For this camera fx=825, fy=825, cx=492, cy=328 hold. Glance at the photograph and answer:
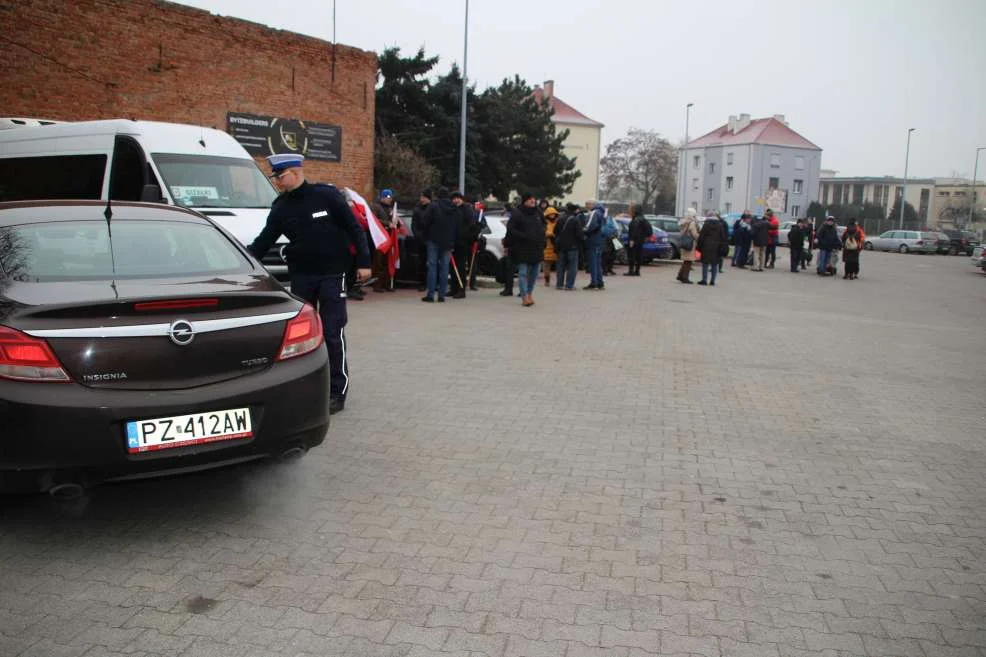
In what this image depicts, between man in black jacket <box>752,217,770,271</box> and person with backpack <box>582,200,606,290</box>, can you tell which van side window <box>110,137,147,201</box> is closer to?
person with backpack <box>582,200,606,290</box>

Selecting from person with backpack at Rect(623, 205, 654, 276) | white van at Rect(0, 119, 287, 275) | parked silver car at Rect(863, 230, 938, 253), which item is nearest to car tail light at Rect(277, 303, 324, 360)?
white van at Rect(0, 119, 287, 275)

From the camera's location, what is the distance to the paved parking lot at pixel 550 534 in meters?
3.20

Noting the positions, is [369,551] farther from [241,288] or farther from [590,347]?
[590,347]

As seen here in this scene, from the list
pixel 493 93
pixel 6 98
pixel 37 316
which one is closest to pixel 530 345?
pixel 37 316

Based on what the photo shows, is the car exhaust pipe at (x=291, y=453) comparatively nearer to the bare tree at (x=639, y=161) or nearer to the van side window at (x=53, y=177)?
the van side window at (x=53, y=177)

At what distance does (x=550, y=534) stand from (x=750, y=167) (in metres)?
88.3

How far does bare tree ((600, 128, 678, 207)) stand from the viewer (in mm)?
87438

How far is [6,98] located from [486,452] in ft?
52.4

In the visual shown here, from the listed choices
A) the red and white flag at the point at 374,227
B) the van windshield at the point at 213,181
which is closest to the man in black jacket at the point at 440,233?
the red and white flag at the point at 374,227

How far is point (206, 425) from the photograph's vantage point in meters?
3.83

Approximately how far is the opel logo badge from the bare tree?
86.7 m

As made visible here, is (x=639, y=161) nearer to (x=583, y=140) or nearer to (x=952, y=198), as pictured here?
(x=583, y=140)

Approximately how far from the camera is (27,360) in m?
3.49

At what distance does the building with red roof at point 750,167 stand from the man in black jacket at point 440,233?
240ft
